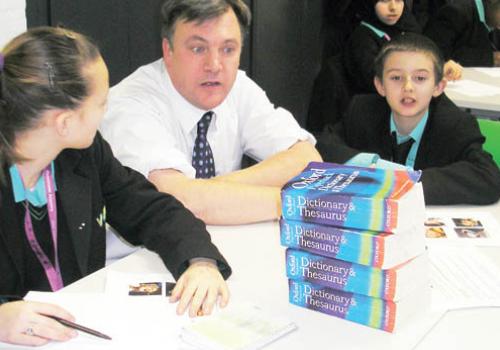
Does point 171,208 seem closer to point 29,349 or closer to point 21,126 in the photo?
point 21,126

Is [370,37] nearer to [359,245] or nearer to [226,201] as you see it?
[226,201]

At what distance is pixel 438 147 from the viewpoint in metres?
2.37

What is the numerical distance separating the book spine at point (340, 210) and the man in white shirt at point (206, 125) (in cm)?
52

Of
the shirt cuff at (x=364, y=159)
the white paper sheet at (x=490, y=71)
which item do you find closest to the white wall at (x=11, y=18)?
the shirt cuff at (x=364, y=159)

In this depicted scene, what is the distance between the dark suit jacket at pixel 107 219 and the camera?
60.6 inches

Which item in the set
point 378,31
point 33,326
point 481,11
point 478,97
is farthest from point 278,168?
point 481,11

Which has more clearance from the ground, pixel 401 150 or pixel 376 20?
pixel 376 20

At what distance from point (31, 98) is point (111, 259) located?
0.59m

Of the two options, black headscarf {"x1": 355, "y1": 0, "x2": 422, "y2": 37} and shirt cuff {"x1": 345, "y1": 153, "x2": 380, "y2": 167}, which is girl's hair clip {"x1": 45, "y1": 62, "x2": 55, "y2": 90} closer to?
shirt cuff {"x1": 345, "y1": 153, "x2": 380, "y2": 167}

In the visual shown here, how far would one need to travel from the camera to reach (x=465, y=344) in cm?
124

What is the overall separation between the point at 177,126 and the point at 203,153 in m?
0.12

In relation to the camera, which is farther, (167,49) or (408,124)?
(408,124)

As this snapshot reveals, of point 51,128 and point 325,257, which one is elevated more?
point 51,128

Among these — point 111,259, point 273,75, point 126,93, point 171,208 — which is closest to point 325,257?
point 171,208
